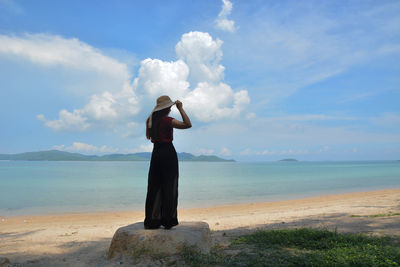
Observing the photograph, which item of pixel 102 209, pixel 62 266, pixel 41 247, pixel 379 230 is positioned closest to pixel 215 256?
pixel 62 266

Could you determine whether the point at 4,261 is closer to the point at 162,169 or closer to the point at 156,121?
the point at 162,169

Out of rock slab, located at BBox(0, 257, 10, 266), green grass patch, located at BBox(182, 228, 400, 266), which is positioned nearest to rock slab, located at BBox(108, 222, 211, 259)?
green grass patch, located at BBox(182, 228, 400, 266)

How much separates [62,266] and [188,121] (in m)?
3.33

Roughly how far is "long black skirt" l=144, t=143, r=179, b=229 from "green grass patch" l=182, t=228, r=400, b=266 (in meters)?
0.86

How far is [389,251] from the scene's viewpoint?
525 cm

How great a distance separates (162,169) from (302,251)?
2953 millimetres

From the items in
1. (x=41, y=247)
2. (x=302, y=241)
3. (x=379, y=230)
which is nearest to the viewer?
(x=302, y=241)

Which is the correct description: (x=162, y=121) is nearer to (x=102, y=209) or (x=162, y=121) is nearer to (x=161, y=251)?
(x=161, y=251)

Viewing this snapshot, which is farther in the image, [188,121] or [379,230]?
[379,230]

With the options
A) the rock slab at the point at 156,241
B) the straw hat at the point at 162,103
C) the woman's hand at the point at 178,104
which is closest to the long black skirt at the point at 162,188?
the rock slab at the point at 156,241

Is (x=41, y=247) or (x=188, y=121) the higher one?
(x=188, y=121)

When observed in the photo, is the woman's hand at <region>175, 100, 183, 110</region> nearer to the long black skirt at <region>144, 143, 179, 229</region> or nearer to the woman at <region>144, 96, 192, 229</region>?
the woman at <region>144, 96, 192, 229</region>

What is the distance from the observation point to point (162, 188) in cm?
595

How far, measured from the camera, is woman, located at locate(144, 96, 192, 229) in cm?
583
